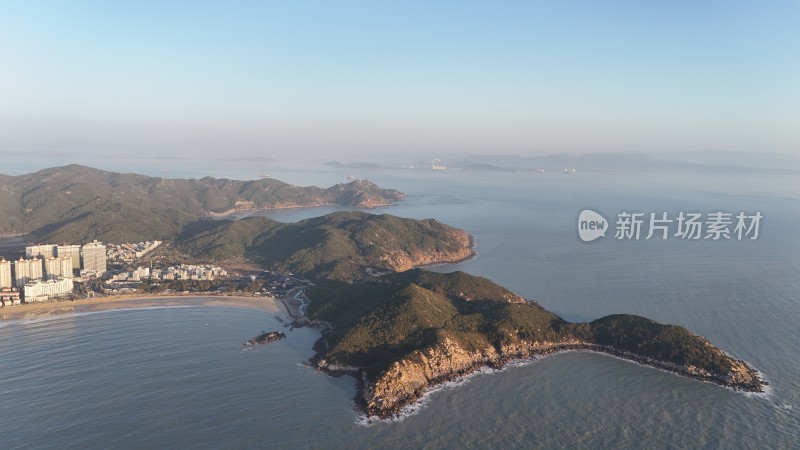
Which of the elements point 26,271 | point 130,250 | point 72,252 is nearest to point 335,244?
point 130,250

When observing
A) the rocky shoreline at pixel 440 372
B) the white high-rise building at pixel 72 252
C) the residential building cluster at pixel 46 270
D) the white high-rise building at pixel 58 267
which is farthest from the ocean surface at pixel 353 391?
the white high-rise building at pixel 72 252

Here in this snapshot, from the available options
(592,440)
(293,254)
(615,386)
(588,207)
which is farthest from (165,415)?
(588,207)

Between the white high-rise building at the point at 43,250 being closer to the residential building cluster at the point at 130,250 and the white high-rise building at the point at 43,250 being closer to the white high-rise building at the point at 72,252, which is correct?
the white high-rise building at the point at 72,252

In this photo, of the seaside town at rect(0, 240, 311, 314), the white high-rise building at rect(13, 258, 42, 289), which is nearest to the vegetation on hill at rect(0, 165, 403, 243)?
the seaside town at rect(0, 240, 311, 314)

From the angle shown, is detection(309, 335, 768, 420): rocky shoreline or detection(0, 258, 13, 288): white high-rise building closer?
detection(309, 335, 768, 420): rocky shoreline

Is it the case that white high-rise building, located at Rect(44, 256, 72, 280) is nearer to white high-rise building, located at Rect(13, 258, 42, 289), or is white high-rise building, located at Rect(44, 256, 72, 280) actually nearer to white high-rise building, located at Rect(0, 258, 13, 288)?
white high-rise building, located at Rect(13, 258, 42, 289)

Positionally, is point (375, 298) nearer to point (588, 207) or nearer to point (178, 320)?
point (178, 320)
